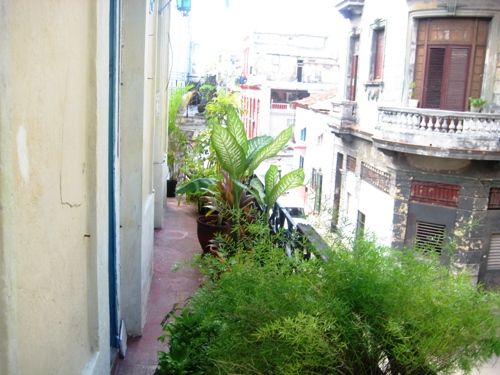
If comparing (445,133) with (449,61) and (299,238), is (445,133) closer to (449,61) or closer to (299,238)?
(449,61)

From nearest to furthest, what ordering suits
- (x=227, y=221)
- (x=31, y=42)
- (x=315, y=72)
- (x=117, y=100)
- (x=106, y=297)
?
(x=31, y=42), (x=106, y=297), (x=117, y=100), (x=227, y=221), (x=315, y=72)

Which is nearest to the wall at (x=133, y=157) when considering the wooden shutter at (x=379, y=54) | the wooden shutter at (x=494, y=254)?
the wooden shutter at (x=494, y=254)

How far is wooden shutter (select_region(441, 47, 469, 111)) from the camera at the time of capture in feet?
42.3

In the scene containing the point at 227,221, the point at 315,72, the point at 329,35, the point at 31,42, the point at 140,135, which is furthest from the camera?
the point at 329,35

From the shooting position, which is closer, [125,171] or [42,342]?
[42,342]

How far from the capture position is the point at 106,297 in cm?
273

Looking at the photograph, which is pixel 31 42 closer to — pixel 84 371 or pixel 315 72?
pixel 84 371

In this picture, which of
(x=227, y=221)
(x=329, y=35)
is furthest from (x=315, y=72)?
(x=227, y=221)

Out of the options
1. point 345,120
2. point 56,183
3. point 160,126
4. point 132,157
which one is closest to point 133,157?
point 132,157

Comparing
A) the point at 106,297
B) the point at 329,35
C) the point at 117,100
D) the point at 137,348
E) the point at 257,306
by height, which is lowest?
the point at 137,348

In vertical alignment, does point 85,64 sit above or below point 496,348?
above

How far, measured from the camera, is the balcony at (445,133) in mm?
12055

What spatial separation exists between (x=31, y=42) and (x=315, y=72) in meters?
32.0

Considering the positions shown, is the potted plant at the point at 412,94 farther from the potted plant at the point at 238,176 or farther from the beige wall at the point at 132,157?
the beige wall at the point at 132,157
